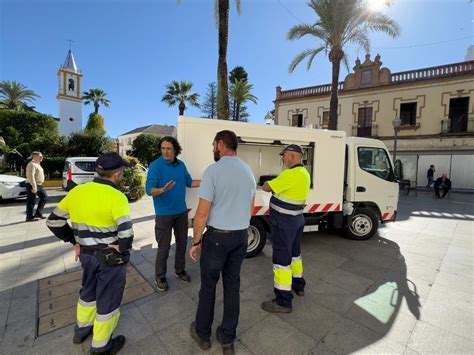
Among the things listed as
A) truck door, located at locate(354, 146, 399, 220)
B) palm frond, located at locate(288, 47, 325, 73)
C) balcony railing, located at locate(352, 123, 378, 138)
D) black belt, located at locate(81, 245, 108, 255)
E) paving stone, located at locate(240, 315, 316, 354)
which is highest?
palm frond, located at locate(288, 47, 325, 73)

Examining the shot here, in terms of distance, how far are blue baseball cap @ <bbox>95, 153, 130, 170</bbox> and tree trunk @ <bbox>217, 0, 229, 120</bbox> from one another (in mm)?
6296

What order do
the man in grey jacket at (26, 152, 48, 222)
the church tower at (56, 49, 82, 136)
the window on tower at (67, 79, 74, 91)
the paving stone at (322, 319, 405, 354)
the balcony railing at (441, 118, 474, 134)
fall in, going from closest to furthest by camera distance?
the paving stone at (322, 319, 405, 354), the man in grey jacket at (26, 152, 48, 222), the balcony railing at (441, 118, 474, 134), the church tower at (56, 49, 82, 136), the window on tower at (67, 79, 74, 91)

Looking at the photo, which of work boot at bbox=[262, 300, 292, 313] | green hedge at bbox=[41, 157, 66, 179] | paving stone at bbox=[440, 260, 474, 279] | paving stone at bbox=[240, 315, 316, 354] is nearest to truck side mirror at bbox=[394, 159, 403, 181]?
paving stone at bbox=[440, 260, 474, 279]

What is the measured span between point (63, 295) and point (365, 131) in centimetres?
2146

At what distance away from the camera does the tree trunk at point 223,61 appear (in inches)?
316

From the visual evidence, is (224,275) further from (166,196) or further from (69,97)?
(69,97)

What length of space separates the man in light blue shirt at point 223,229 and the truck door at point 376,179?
373 centimetres

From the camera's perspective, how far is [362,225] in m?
5.29

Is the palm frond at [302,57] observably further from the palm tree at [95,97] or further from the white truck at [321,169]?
the palm tree at [95,97]

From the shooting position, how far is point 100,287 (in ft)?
6.22

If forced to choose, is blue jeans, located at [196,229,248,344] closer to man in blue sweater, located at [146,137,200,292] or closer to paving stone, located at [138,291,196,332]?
paving stone, located at [138,291,196,332]

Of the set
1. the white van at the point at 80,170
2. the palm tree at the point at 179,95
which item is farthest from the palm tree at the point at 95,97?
the white van at the point at 80,170

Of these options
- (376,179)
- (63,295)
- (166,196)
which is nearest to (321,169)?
(376,179)

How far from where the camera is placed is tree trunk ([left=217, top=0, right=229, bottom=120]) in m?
8.02
